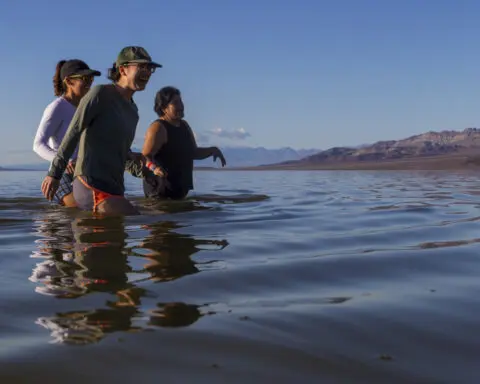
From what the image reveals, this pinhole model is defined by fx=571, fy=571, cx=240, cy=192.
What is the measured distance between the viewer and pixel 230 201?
8.27m

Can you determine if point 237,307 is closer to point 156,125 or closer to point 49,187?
point 49,187

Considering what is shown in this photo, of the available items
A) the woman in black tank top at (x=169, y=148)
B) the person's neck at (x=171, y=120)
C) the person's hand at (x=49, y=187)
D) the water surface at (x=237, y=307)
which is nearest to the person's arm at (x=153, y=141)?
the woman in black tank top at (x=169, y=148)

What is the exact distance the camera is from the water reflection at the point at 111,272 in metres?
1.95

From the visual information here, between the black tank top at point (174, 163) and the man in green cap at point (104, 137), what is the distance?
173 cm

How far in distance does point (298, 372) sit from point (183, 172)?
5895 mm

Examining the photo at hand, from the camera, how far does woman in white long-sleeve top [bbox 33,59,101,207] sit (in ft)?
19.0

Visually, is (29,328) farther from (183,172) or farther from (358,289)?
(183,172)

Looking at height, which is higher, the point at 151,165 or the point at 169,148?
the point at 169,148

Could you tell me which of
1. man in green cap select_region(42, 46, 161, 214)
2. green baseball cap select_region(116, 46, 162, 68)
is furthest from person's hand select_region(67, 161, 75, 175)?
green baseball cap select_region(116, 46, 162, 68)

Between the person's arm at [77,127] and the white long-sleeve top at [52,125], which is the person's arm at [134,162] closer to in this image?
the white long-sleeve top at [52,125]

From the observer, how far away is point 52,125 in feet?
19.3

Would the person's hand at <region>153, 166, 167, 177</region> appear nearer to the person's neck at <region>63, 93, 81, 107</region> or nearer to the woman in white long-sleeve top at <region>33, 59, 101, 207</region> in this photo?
the woman in white long-sleeve top at <region>33, 59, 101, 207</region>

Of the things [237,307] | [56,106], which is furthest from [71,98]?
[237,307]

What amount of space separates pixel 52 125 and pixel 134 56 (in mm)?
1358
